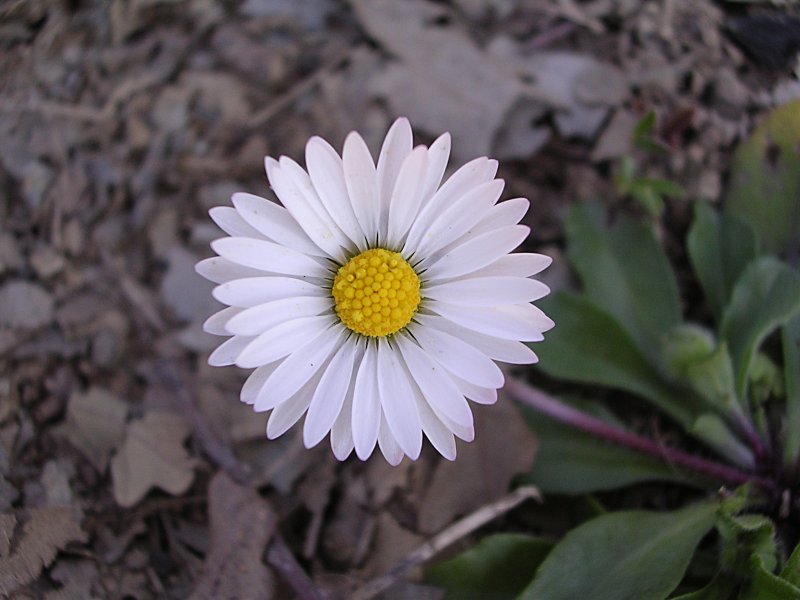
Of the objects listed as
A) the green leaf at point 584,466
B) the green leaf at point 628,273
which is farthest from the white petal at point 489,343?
the green leaf at point 628,273

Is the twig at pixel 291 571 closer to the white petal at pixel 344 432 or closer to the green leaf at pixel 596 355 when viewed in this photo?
the white petal at pixel 344 432

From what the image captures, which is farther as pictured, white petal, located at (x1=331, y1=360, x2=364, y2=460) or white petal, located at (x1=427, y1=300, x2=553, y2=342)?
white petal, located at (x1=331, y1=360, x2=364, y2=460)

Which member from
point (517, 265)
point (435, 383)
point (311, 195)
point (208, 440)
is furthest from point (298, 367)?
point (208, 440)

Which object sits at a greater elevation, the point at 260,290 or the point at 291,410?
the point at 260,290

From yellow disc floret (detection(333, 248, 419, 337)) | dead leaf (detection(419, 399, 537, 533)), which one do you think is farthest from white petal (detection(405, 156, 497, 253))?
dead leaf (detection(419, 399, 537, 533))

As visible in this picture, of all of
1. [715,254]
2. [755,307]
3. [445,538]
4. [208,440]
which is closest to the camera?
[445,538]

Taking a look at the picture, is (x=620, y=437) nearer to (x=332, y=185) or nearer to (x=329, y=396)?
(x=329, y=396)

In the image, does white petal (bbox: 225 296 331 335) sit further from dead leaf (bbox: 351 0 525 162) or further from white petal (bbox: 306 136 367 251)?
dead leaf (bbox: 351 0 525 162)
